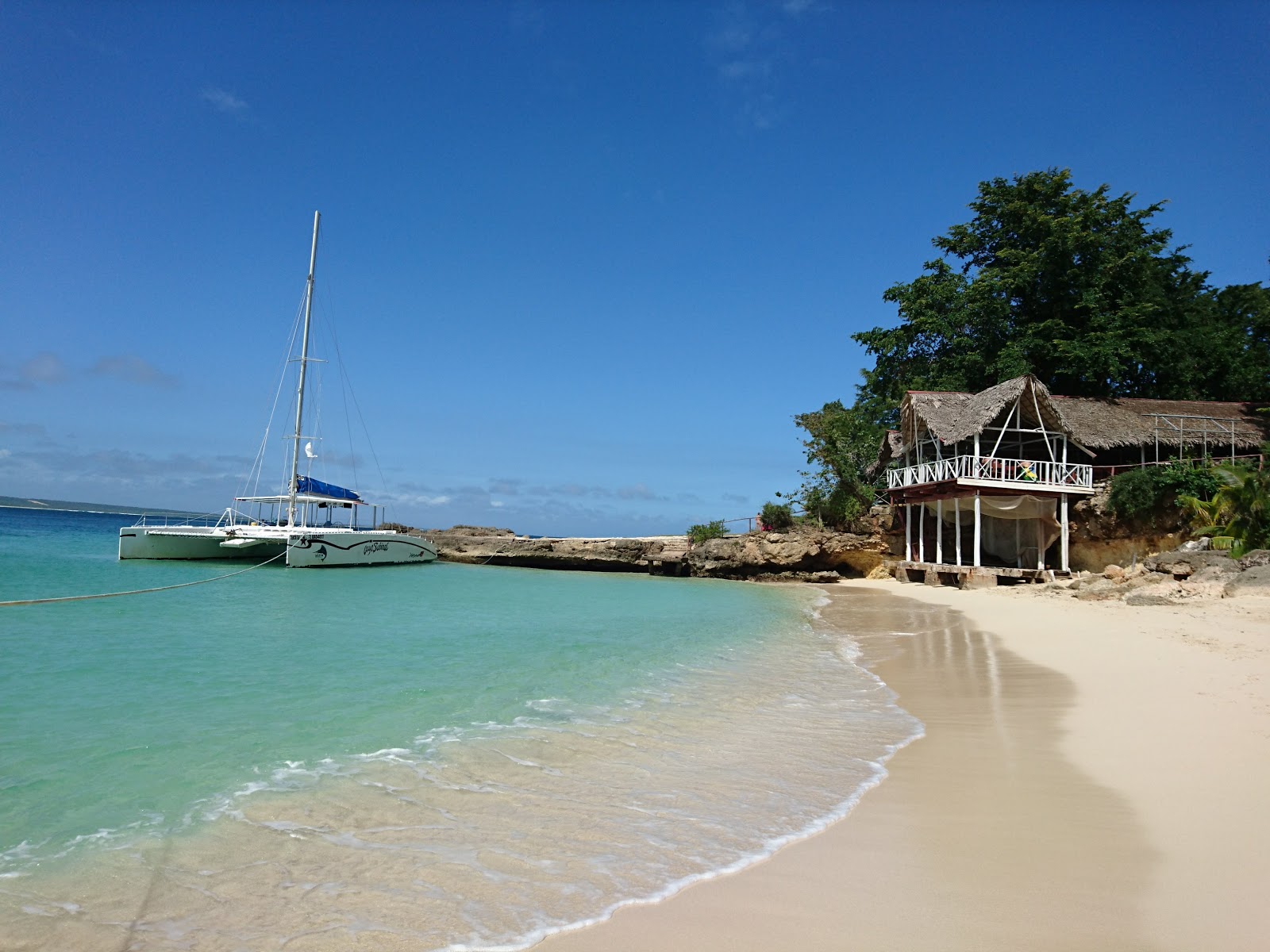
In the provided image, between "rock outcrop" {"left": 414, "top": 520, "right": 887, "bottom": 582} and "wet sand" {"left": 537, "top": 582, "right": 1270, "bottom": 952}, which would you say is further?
"rock outcrop" {"left": 414, "top": 520, "right": 887, "bottom": 582}

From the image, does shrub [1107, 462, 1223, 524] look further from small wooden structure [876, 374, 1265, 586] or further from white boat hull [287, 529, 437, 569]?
white boat hull [287, 529, 437, 569]

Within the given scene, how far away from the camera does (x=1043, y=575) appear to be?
2020 cm

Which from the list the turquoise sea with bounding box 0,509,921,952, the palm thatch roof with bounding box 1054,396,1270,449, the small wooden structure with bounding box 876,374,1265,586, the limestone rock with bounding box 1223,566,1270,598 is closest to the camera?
the turquoise sea with bounding box 0,509,921,952

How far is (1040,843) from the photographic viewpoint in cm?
360

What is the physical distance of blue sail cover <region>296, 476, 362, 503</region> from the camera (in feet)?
93.2

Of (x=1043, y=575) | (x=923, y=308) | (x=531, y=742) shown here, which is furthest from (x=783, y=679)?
(x=923, y=308)

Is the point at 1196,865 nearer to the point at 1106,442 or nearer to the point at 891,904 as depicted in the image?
the point at 891,904

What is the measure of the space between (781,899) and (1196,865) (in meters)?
1.87

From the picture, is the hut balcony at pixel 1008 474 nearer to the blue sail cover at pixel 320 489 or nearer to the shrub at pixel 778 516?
the shrub at pixel 778 516

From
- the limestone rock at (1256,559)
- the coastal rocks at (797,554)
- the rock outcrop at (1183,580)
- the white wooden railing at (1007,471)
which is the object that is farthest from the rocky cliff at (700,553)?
the limestone rock at (1256,559)

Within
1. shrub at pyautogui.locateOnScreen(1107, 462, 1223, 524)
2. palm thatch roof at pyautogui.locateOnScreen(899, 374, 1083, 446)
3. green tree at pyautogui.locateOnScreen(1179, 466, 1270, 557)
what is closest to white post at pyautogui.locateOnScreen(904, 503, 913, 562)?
palm thatch roof at pyautogui.locateOnScreen(899, 374, 1083, 446)

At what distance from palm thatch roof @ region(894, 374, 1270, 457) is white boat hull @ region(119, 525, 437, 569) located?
20.9 m

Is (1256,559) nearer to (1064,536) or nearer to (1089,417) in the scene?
(1064,536)

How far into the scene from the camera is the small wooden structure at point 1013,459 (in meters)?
21.5
